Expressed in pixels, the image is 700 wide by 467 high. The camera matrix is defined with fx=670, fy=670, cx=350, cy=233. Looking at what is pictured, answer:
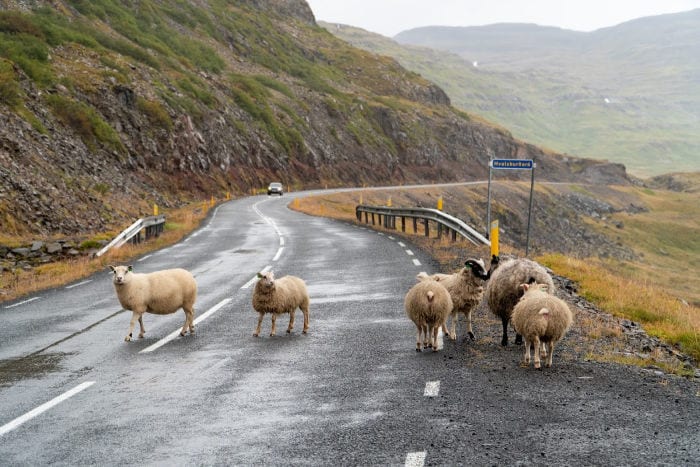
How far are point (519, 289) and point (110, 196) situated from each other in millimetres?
31947

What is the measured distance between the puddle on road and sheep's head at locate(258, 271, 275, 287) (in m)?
3.04

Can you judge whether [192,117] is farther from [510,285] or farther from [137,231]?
[510,285]

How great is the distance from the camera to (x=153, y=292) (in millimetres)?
10656

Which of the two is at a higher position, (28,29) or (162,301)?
(28,29)

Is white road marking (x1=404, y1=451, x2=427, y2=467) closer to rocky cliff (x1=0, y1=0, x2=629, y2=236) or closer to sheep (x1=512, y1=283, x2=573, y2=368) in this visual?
sheep (x1=512, y1=283, x2=573, y2=368)

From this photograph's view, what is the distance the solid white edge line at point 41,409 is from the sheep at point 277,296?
297cm

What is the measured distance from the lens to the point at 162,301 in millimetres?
10688

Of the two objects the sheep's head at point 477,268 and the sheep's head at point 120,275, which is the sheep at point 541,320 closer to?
the sheep's head at point 477,268

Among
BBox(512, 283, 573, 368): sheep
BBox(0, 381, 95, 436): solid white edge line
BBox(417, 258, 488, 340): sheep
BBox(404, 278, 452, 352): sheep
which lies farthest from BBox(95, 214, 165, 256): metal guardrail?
BBox(512, 283, 573, 368): sheep

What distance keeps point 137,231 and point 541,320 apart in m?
20.5

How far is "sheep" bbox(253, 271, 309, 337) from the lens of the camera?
1044 centimetres

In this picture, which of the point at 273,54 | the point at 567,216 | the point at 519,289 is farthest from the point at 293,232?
the point at 273,54

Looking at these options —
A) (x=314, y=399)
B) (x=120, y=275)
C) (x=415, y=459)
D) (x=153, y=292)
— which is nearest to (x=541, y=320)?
(x=314, y=399)

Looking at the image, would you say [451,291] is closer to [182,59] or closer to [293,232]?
[293,232]
